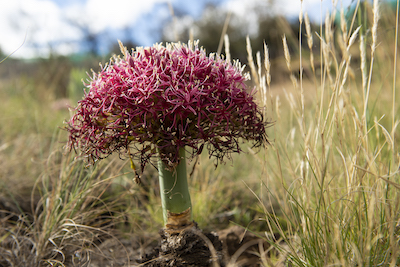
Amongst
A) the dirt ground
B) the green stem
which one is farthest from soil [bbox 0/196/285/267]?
the green stem

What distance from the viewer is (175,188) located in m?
1.71

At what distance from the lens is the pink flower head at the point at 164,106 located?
1444 mm

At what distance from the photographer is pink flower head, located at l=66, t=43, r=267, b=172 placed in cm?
144

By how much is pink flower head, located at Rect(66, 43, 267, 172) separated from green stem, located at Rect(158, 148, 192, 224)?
168 mm

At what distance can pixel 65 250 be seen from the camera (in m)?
2.24

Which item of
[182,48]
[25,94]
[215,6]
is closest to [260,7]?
[215,6]

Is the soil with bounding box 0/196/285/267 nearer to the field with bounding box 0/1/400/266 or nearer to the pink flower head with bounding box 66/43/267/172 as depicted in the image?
the field with bounding box 0/1/400/266

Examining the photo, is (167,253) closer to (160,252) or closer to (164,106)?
(160,252)

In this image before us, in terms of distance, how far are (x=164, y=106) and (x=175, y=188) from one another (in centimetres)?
54

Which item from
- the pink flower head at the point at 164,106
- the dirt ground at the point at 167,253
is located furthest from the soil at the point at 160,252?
the pink flower head at the point at 164,106

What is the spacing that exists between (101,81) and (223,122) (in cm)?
73

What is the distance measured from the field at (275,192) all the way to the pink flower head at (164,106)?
1.07ft

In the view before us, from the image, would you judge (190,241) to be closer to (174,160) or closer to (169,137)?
(174,160)

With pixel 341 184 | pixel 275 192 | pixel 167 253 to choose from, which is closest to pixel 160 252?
pixel 167 253
